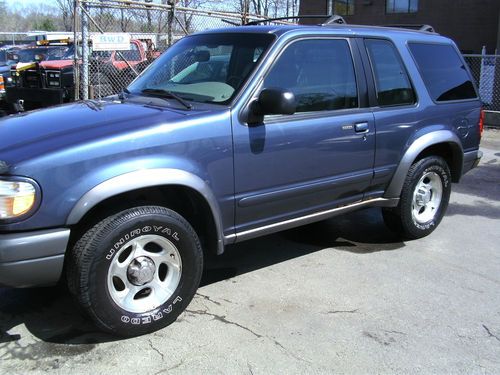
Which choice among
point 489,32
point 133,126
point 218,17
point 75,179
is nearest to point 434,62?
point 133,126

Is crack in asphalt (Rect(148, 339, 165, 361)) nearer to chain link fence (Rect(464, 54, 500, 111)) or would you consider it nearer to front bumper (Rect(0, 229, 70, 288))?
front bumper (Rect(0, 229, 70, 288))

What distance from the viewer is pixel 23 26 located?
73.3m

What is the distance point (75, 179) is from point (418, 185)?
3.31 meters

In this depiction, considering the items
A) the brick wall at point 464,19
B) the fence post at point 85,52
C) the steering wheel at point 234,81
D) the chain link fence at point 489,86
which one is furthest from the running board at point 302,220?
the brick wall at point 464,19

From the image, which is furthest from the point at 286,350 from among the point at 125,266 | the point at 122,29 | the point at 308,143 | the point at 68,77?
the point at 122,29

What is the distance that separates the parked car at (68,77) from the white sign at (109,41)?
1.69 feet

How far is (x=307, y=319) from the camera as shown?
3592 millimetres

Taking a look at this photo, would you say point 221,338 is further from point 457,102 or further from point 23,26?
point 23,26

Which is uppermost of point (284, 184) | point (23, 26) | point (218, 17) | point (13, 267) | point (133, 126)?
point (23, 26)

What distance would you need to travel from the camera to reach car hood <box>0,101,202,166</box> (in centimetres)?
298

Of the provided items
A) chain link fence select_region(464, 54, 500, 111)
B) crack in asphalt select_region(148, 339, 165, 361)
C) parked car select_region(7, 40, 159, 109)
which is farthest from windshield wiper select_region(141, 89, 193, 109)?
chain link fence select_region(464, 54, 500, 111)

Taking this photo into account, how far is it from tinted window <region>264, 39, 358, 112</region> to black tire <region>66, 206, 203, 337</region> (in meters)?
1.25

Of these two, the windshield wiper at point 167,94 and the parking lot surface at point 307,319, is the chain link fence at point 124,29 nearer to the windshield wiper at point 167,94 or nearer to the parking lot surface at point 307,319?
the windshield wiper at point 167,94

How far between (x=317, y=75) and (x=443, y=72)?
5.63 ft
